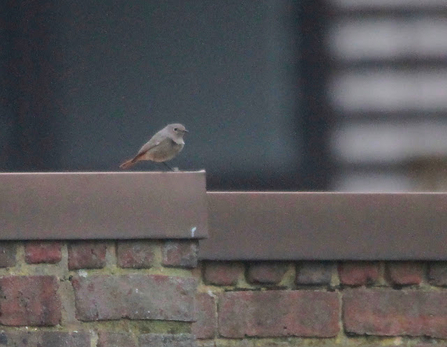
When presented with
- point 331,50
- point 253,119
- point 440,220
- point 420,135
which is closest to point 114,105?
point 253,119

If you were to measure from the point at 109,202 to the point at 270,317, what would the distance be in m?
0.93

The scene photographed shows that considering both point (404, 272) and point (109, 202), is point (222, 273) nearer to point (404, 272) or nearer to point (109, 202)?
point (404, 272)

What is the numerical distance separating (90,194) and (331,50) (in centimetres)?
209

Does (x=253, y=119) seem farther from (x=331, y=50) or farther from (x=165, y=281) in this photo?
(x=165, y=281)

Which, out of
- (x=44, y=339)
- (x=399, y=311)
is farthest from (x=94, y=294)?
(x=399, y=311)

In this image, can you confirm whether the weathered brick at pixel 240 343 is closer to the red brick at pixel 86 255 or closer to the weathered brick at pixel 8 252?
the red brick at pixel 86 255

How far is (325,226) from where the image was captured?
12.9ft

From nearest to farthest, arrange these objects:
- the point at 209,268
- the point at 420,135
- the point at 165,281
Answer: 1. the point at 165,281
2. the point at 209,268
3. the point at 420,135

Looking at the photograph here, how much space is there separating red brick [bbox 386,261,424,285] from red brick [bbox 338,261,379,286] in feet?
0.18

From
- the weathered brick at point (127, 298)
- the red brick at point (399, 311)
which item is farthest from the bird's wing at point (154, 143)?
the weathered brick at point (127, 298)

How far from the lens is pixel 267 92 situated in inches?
202

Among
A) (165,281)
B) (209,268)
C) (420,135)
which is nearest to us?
(165,281)

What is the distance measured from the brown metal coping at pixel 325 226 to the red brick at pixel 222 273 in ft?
0.26

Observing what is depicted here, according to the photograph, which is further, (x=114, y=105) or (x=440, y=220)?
(x=114, y=105)
